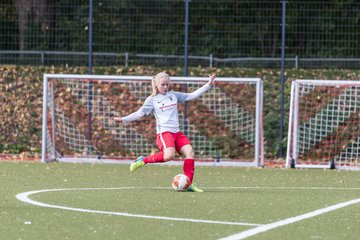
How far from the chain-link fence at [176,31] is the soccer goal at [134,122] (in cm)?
125

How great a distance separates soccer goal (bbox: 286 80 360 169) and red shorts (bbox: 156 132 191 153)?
16.2 ft

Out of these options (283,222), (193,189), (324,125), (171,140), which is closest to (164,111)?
(171,140)

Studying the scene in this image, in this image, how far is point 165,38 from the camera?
2325 centimetres

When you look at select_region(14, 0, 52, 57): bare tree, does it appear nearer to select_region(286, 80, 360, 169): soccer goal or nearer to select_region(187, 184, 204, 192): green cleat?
select_region(286, 80, 360, 169): soccer goal

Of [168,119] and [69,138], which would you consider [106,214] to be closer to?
[168,119]

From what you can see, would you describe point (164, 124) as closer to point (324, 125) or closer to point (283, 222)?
point (283, 222)

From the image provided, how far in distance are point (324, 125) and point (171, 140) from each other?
20.6 ft

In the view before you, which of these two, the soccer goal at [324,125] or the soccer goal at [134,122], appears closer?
the soccer goal at [324,125]

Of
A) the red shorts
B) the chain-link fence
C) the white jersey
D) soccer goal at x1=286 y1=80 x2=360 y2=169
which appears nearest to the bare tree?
the chain-link fence

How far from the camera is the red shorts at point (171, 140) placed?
13522 millimetres

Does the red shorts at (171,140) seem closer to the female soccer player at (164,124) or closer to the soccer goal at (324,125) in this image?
the female soccer player at (164,124)

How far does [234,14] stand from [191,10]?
1.96 meters

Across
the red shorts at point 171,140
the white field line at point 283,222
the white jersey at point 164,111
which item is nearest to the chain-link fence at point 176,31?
the white jersey at point 164,111

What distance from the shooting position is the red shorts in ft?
44.4
